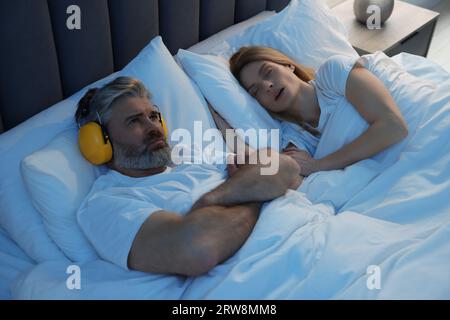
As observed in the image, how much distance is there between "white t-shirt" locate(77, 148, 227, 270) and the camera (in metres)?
1.09

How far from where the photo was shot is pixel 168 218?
3.59ft

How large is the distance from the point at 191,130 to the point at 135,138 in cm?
23

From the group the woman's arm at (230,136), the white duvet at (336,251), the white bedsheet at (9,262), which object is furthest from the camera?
the woman's arm at (230,136)

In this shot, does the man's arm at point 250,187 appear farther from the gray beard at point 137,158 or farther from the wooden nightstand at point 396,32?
the wooden nightstand at point 396,32

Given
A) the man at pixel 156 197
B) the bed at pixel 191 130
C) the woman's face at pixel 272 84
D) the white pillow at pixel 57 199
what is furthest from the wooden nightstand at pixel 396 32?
the white pillow at pixel 57 199

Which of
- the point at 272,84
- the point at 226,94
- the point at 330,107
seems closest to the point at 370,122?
the point at 330,107

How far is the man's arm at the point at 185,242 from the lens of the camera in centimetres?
104

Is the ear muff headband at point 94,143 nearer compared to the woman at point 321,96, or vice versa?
the ear muff headband at point 94,143

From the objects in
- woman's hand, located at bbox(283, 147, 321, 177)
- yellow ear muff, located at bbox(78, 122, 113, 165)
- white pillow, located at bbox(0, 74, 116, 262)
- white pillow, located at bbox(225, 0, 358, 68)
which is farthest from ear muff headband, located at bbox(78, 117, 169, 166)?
white pillow, located at bbox(225, 0, 358, 68)

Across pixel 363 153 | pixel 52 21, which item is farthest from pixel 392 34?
pixel 52 21

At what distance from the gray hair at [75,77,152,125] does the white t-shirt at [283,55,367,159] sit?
0.54 meters

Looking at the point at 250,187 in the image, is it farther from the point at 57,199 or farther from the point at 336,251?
the point at 57,199

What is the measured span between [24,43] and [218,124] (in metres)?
0.62

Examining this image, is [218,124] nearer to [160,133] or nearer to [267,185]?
[160,133]
